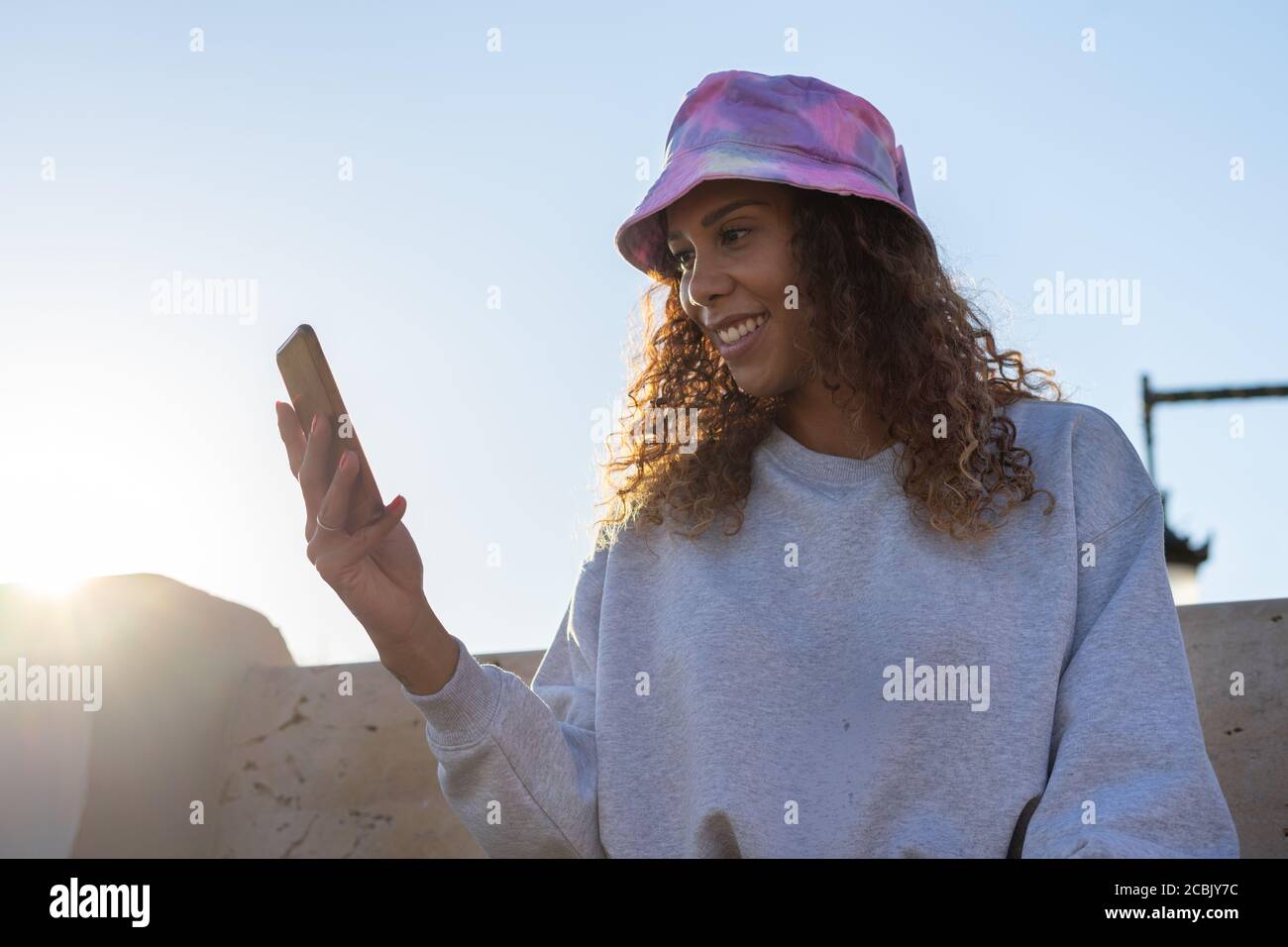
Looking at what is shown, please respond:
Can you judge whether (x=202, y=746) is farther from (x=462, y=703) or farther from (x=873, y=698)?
(x=873, y=698)

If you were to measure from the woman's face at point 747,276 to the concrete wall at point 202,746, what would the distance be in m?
1.13

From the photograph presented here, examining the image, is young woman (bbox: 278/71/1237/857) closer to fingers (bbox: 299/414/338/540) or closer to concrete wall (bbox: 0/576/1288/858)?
fingers (bbox: 299/414/338/540)

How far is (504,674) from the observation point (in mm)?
2471

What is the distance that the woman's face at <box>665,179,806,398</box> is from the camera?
2.62m

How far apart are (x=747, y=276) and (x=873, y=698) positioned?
0.82 meters

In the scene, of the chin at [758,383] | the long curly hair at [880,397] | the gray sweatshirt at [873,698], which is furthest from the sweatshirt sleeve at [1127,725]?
the chin at [758,383]

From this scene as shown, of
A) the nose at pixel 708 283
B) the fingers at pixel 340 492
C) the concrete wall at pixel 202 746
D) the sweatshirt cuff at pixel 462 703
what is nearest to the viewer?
the fingers at pixel 340 492

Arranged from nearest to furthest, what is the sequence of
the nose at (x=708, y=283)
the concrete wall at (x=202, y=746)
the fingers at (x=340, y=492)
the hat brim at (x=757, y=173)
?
the fingers at (x=340, y=492) → the hat brim at (x=757, y=173) → the nose at (x=708, y=283) → the concrete wall at (x=202, y=746)

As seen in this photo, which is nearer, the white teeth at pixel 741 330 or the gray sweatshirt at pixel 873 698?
the gray sweatshirt at pixel 873 698

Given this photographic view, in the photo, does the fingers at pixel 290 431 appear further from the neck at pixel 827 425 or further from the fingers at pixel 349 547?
the neck at pixel 827 425

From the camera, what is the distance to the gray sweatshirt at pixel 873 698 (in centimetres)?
225

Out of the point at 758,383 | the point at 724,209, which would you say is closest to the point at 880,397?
the point at 758,383

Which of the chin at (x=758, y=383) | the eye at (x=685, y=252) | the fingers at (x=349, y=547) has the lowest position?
the fingers at (x=349, y=547)

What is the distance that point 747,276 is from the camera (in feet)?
8.57
